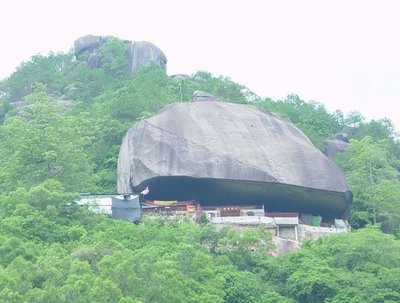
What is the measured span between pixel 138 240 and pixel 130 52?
91.8 feet

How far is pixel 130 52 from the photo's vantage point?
5709 cm

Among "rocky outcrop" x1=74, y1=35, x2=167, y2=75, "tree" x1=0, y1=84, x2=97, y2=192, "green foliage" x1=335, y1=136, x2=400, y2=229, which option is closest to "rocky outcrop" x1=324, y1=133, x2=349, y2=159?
"green foliage" x1=335, y1=136, x2=400, y2=229

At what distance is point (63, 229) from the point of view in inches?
1182

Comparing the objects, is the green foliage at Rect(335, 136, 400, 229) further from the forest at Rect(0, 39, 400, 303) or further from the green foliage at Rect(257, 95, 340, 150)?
the green foliage at Rect(257, 95, 340, 150)

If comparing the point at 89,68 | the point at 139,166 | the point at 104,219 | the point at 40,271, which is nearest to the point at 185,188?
the point at 139,166

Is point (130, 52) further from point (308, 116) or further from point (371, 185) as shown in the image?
point (371, 185)

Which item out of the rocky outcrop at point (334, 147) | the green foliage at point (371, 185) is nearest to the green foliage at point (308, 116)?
the rocky outcrop at point (334, 147)

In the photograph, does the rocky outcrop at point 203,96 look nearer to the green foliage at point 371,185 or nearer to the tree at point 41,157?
the green foliage at point 371,185

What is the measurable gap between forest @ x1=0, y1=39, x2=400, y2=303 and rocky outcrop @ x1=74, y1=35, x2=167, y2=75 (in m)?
9.78

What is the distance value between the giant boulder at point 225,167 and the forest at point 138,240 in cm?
155

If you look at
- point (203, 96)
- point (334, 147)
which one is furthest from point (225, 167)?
point (334, 147)

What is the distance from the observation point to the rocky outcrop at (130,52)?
56.4 metres

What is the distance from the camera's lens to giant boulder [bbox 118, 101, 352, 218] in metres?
34.8

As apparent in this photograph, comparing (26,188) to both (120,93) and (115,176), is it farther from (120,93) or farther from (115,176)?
(120,93)
